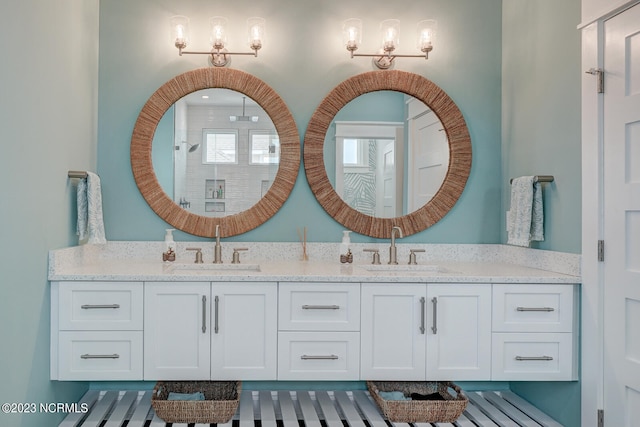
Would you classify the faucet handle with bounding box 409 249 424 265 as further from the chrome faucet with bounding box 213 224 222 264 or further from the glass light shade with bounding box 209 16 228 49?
the glass light shade with bounding box 209 16 228 49

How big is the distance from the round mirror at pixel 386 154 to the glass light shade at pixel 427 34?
0.31 metres

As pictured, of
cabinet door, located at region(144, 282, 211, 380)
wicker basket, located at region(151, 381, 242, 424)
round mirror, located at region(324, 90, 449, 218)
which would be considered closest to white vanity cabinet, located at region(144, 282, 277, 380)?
cabinet door, located at region(144, 282, 211, 380)

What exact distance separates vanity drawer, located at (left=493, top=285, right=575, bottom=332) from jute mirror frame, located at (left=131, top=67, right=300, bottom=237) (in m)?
1.35

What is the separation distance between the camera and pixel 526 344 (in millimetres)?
2424

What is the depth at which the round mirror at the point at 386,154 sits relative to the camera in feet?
9.94

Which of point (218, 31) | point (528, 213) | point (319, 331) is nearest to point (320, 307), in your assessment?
point (319, 331)

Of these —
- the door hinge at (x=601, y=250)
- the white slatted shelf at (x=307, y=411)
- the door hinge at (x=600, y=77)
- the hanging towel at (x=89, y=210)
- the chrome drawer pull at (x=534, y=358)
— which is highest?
the door hinge at (x=600, y=77)

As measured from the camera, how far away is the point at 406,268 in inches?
111

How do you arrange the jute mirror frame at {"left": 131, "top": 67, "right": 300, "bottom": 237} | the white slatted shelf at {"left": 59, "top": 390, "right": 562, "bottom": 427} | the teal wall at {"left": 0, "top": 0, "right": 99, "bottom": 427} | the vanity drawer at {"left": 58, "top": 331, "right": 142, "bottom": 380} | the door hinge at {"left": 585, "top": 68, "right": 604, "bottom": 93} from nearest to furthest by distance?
the teal wall at {"left": 0, "top": 0, "right": 99, "bottom": 427} → the door hinge at {"left": 585, "top": 68, "right": 604, "bottom": 93} → the vanity drawer at {"left": 58, "top": 331, "right": 142, "bottom": 380} → the white slatted shelf at {"left": 59, "top": 390, "right": 562, "bottom": 427} → the jute mirror frame at {"left": 131, "top": 67, "right": 300, "bottom": 237}

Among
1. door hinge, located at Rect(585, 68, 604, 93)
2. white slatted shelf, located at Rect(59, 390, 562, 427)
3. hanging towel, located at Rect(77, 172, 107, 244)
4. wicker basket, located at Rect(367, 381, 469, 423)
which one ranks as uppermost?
door hinge, located at Rect(585, 68, 604, 93)

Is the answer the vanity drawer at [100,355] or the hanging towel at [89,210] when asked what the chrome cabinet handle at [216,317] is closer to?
the vanity drawer at [100,355]

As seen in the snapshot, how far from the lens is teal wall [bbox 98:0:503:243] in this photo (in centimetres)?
299

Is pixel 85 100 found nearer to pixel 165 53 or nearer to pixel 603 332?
pixel 165 53

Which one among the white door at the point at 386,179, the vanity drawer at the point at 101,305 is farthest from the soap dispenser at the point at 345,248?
the vanity drawer at the point at 101,305
